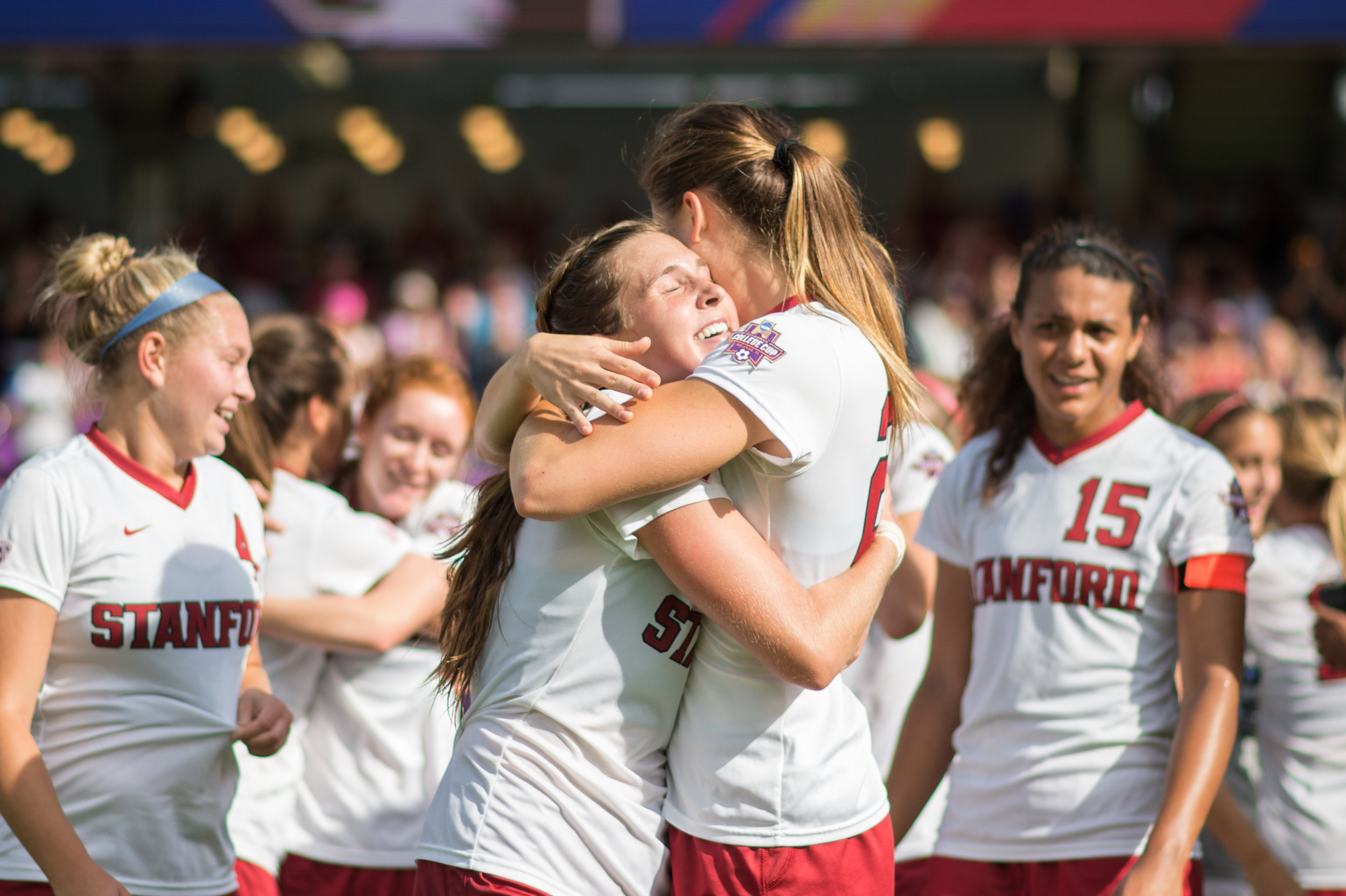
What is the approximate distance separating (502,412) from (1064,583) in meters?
1.37

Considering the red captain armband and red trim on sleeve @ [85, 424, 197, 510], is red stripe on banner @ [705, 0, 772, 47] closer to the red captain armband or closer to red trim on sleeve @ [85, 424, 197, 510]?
the red captain armband

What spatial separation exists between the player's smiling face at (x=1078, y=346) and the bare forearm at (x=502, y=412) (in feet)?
4.49

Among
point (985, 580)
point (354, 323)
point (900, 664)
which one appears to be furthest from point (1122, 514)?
point (354, 323)

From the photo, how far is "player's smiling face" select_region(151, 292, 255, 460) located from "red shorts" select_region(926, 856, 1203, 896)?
1.81 m

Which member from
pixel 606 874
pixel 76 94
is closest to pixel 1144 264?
pixel 606 874

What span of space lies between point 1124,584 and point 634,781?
1288 mm

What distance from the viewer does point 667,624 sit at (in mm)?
1956

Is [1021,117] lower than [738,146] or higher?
higher

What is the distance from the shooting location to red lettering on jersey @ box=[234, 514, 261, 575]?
2627 mm

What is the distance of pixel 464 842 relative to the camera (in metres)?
1.88

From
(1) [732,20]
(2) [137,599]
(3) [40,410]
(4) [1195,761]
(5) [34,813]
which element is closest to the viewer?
(5) [34,813]

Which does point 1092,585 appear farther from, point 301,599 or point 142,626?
point 142,626

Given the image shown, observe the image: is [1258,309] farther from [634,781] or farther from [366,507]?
[634,781]

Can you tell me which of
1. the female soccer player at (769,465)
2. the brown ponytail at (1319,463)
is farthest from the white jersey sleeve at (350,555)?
the brown ponytail at (1319,463)
